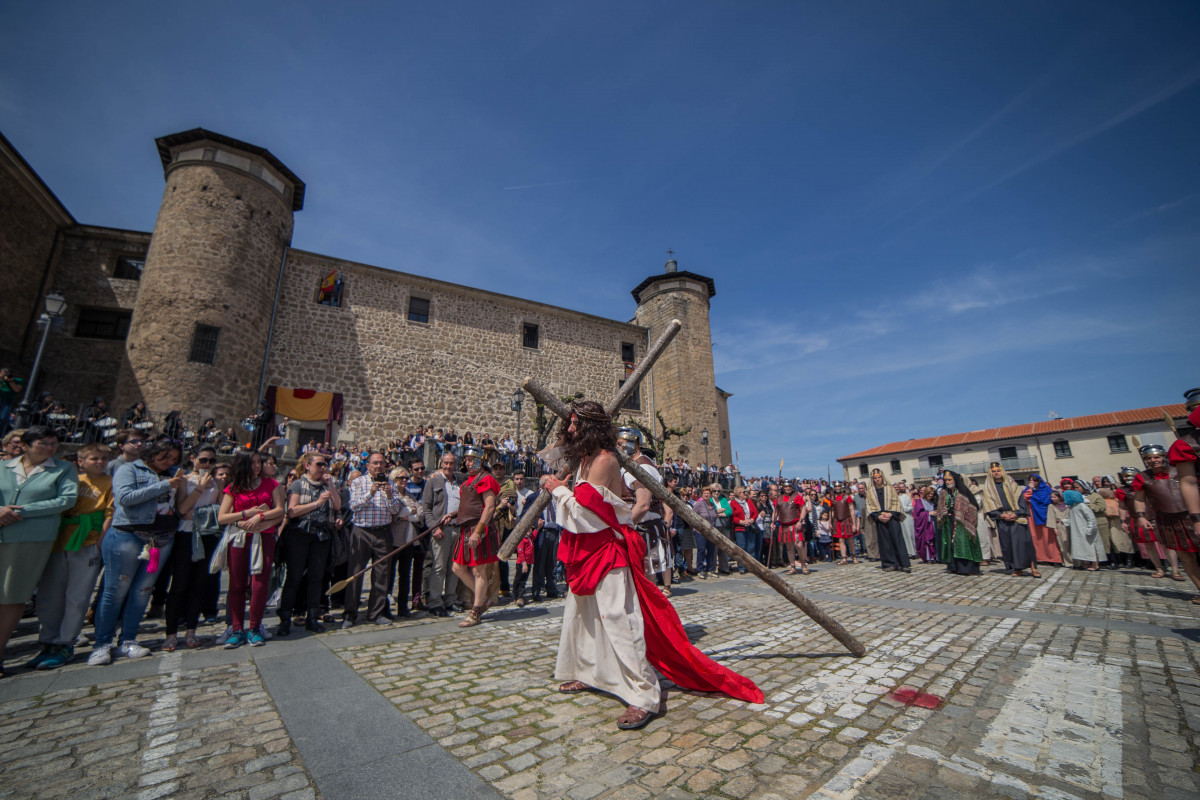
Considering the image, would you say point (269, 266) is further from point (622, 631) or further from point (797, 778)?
point (797, 778)

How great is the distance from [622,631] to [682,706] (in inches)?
22.9

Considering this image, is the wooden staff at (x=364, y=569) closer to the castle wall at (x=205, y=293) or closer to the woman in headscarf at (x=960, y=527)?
the woman in headscarf at (x=960, y=527)

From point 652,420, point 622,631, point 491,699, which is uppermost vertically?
point 652,420

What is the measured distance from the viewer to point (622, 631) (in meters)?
3.04

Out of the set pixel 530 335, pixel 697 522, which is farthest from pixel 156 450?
pixel 530 335

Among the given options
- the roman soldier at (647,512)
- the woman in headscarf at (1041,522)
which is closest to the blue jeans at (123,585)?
the roman soldier at (647,512)

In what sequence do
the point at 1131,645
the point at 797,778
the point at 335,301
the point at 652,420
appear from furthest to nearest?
the point at 652,420, the point at 335,301, the point at 1131,645, the point at 797,778

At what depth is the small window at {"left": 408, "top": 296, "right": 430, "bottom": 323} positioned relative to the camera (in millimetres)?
20844

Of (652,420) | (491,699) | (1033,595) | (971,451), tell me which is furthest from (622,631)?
(971,451)

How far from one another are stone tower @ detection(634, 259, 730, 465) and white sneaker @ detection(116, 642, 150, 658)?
823 inches

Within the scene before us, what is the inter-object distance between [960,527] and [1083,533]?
332cm

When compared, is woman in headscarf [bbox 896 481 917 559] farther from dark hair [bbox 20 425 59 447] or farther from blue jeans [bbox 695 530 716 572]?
dark hair [bbox 20 425 59 447]

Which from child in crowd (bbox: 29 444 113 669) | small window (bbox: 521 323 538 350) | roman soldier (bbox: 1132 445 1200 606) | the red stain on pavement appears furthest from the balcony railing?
child in crowd (bbox: 29 444 113 669)

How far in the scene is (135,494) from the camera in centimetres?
427
